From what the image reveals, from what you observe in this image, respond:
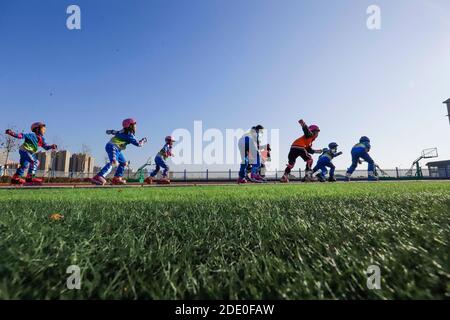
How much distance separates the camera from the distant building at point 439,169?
3312cm

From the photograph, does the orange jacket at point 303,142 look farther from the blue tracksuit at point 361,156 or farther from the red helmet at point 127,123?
the red helmet at point 127,123

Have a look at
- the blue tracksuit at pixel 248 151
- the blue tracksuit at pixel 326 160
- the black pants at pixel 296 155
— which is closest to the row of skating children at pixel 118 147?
the blue tracksuit at pixel 248 151

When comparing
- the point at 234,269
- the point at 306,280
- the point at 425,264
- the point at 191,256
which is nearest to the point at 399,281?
the point at 425,264

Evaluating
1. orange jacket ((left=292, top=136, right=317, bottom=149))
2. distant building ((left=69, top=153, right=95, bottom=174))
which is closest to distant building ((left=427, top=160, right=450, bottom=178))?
orange jacket ((left=292, top=136, right=317, bottom=149))

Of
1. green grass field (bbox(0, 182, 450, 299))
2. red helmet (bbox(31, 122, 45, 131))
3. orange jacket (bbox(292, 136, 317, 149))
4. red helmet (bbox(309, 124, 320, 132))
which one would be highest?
red helmet (bbox(309, 124, 320, 132))

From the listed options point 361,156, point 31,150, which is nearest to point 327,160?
point 361,156

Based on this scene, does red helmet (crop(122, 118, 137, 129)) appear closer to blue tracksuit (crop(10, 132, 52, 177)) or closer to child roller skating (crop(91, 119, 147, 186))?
child roller skating (crop(91, 119, 147, 186))

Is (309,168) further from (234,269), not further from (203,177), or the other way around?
(203,177)

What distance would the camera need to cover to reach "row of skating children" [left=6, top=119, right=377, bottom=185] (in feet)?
29.0

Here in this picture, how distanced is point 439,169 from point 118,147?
1677 inches

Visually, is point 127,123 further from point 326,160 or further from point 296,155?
point 326,160

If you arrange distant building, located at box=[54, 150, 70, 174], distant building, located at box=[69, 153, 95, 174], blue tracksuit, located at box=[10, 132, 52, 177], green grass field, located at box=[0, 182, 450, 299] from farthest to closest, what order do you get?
distant building, located at box=[69, 153, 95, 174] → distant building, located at box=[54, 150, 70, 174] → blue tracksuit, located at box=[10, 132, 52, 177] → green grass field, located at box=[0, 182, 450, 299]

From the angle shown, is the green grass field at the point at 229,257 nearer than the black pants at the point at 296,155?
Yes

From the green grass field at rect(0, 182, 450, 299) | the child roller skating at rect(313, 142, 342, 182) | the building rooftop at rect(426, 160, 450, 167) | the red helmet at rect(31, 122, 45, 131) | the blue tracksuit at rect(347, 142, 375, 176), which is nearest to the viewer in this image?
the green grass field at rect(0, 182, 450, 299)
